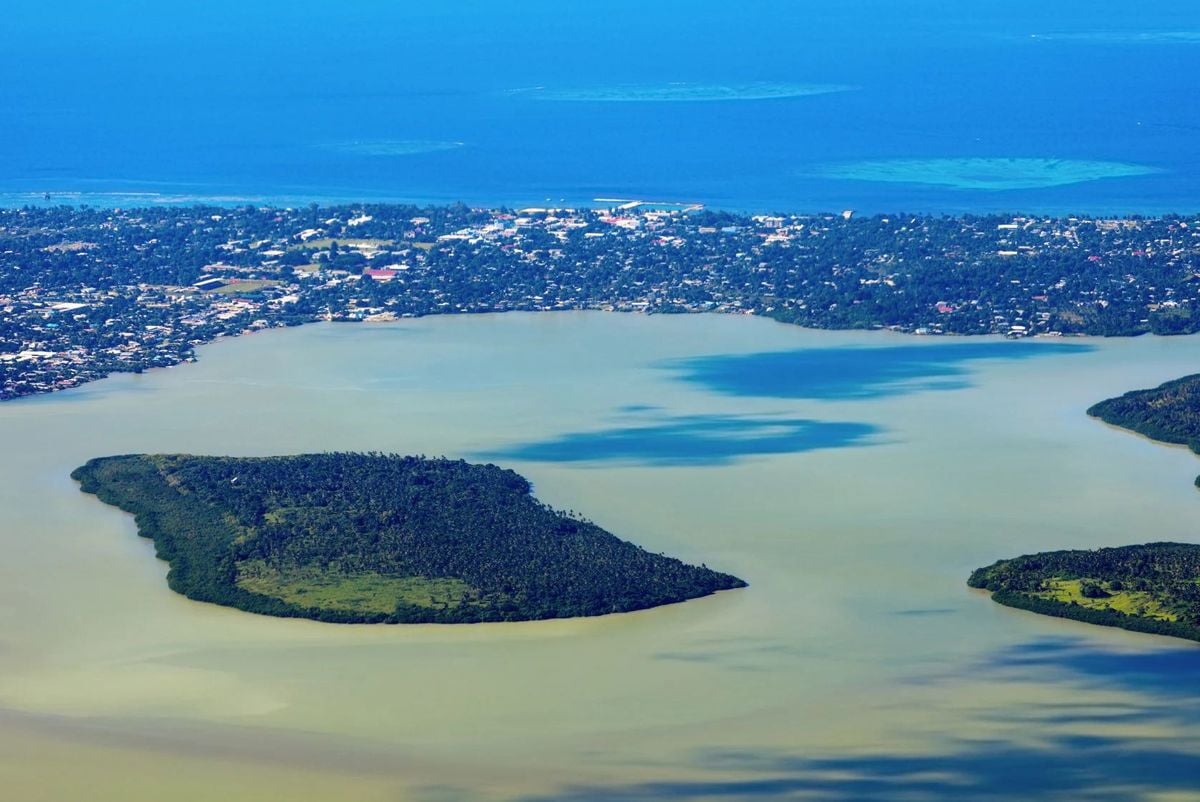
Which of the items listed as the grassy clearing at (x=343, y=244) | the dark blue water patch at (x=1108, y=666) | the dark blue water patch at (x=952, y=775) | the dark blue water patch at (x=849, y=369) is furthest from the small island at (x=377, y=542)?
the grassy clearing at (x=343, y=244)

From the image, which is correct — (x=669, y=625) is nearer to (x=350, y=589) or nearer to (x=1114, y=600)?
(x=350, y=589)

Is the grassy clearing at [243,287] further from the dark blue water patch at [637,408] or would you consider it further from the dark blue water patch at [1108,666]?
the dark blue water patch at [1108,666]

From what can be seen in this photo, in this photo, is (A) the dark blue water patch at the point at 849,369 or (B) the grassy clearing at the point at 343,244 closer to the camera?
(A) the dark blue water patch at the point at 849,369

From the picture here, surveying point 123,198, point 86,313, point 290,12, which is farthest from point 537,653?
point 290,12

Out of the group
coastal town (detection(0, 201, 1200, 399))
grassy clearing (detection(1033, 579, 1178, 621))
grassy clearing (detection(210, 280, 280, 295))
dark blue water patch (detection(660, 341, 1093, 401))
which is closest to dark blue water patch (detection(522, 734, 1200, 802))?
grassy clearing (detection(1033, 579, 1178, 621))

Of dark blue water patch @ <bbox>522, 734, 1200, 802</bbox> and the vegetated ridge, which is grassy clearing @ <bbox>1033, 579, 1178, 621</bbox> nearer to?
the vegetated ridge

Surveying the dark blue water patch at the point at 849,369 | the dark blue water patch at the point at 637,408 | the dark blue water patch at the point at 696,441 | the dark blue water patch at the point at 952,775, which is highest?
the dark blue water patch at the point at 849,369

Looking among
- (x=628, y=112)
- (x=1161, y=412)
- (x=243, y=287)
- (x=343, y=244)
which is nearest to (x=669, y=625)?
(x=1161, y=412)
